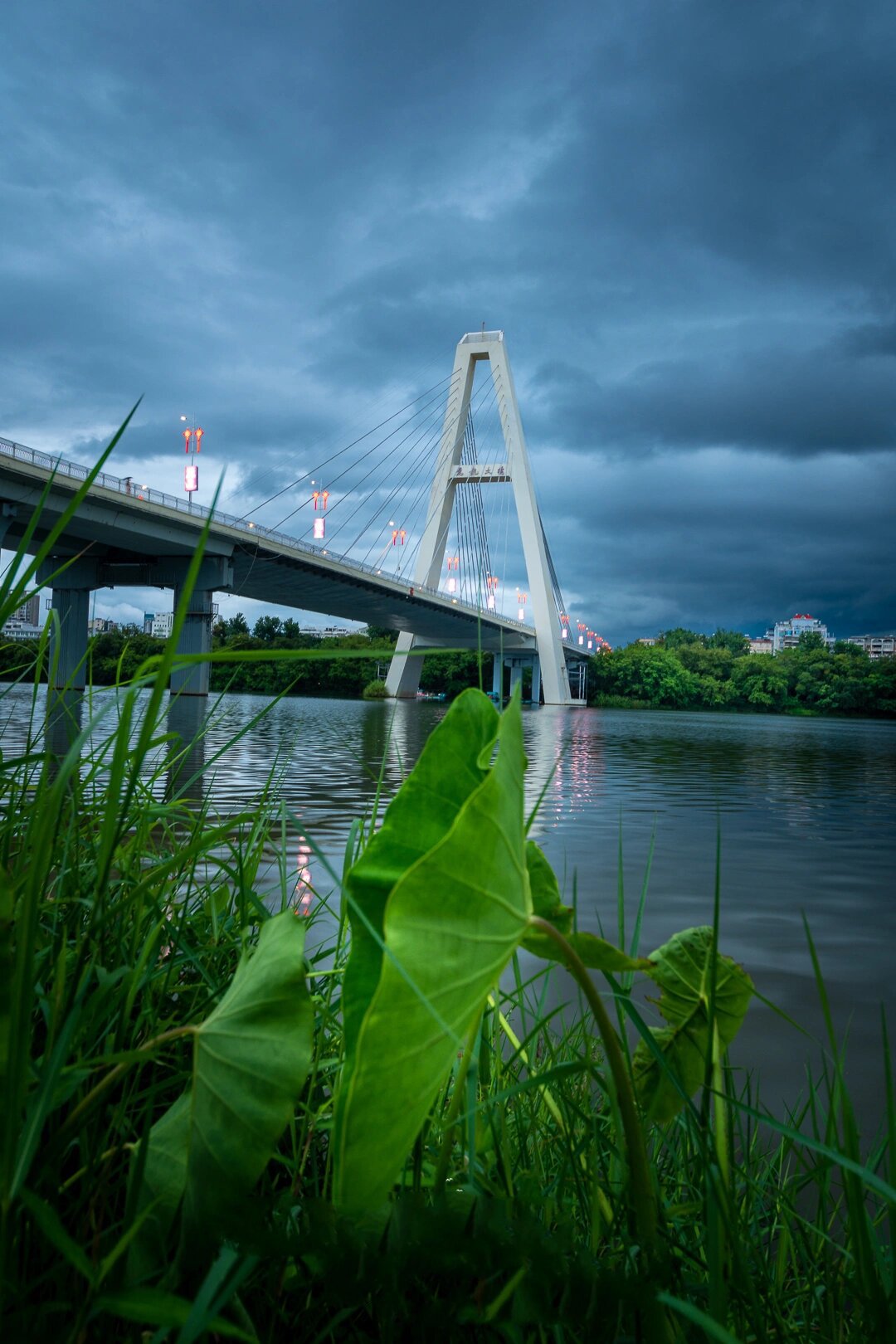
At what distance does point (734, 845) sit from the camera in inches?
181

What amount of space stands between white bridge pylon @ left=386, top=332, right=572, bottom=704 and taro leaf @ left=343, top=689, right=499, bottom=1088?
26.8m

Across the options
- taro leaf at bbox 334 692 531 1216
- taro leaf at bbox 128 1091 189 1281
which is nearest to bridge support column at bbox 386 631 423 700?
taro leaf at bbox 128 1091 189 1281

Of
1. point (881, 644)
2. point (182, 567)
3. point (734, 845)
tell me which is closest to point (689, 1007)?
point (734, 845)

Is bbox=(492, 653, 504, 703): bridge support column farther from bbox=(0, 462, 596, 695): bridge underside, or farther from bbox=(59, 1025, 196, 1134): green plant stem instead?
bbox=(0, 462, 596, 695): bridge underside

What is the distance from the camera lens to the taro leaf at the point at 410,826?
503 mm

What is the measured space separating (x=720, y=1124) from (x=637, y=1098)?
0.63ft

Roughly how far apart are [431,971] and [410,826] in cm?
13

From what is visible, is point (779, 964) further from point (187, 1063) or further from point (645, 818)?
point (645, 818)

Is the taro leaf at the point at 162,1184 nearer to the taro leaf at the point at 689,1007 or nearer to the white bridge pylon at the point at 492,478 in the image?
the taro leaf at the point at 689,1007

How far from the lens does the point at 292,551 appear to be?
2300 cm

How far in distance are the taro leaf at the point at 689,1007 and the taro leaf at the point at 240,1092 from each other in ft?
1.11

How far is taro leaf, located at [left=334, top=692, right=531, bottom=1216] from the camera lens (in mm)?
366

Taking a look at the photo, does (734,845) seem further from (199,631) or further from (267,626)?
(267,626)

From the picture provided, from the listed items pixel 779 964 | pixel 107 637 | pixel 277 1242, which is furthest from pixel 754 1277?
pixel 779 964
